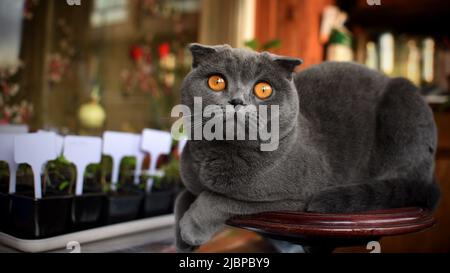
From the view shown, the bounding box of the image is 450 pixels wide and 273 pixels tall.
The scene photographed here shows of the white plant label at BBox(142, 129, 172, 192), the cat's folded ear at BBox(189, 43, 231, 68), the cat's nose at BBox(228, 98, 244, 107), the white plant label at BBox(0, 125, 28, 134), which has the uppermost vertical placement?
the cat's folded ear at BBox(189, 43, 231, 68)

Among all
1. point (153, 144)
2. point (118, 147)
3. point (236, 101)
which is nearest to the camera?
point (236, 101)

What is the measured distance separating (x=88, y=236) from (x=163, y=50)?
138 cm

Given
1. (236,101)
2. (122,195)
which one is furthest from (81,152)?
(236,101)

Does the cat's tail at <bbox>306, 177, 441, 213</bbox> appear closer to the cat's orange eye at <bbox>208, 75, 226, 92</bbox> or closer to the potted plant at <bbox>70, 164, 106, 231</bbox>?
the cat's orange eye at <bbox>208, 75, 226, 92</bbox>

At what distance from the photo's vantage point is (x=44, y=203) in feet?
2.16

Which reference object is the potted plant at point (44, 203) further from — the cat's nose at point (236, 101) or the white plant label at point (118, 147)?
the cat's nose at point (236, 101)

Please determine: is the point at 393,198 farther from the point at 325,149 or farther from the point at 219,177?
the point at 219,177

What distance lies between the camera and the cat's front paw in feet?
2.08

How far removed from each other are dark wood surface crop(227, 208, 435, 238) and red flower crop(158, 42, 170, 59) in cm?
147

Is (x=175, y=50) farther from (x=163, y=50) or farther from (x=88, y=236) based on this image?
(x=88, y=236)

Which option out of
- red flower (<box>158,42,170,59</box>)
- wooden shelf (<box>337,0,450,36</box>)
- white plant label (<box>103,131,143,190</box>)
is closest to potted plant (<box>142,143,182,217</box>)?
white plant label (<box>103,131,143,190</box>)

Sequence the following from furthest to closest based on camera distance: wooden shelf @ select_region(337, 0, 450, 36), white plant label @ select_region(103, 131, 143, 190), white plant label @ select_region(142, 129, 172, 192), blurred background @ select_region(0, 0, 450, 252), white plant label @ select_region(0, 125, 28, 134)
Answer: wooden shelf @ select_region(337, 0, 450, 36), blurred background @ select_region(0, 0, 450, 252), white plant label @ select_region(142, 129, 172, 192), white plant label @ select_region(103, 131, 143, 190), white plant label @ select_region(0, 125, 28, 134)

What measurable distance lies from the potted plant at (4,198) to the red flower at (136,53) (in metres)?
1.46
